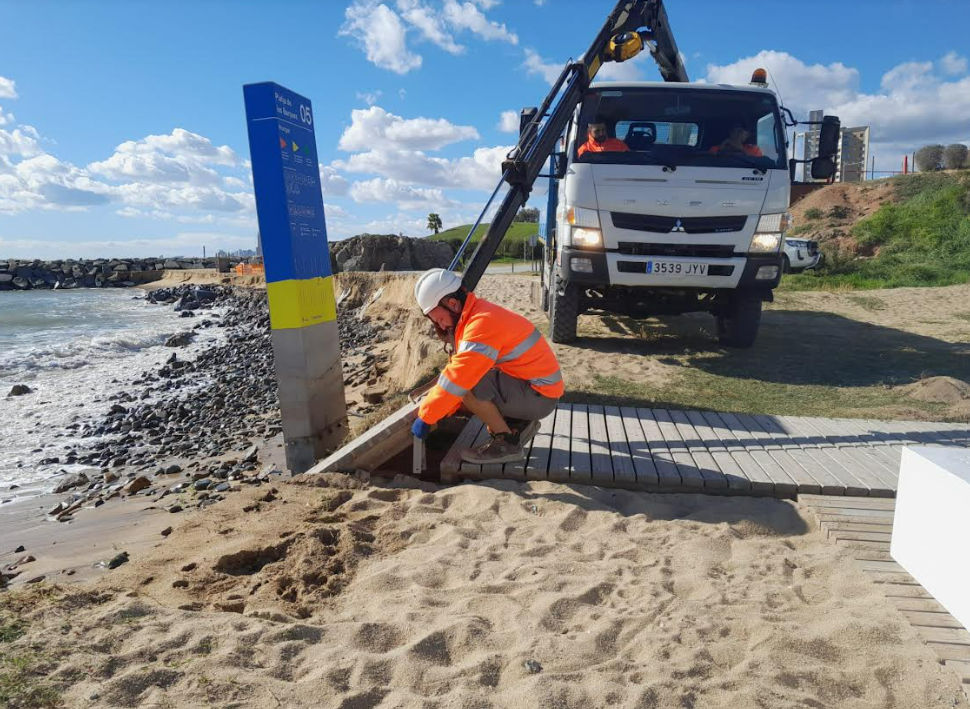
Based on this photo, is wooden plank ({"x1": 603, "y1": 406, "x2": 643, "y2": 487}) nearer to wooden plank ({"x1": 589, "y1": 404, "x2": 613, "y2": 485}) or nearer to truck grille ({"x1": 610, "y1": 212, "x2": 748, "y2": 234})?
wooden plank ({"x1": 589, "y1": 404, "x2": 613, "y2": 485})

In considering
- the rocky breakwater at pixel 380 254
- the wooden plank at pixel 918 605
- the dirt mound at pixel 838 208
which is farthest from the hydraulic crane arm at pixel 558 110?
the dirt mound at pixel 838 208

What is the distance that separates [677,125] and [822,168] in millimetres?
1736

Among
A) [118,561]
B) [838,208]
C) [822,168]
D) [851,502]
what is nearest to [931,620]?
[851,502]

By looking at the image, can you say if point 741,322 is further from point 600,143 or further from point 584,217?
point 600,143

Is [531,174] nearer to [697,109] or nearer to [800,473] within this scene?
[697,109]

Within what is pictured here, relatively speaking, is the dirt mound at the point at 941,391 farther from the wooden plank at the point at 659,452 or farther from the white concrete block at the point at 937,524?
the white concrete block at the point at 937,524

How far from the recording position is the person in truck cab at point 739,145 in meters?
7.32

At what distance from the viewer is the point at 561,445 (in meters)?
4.82

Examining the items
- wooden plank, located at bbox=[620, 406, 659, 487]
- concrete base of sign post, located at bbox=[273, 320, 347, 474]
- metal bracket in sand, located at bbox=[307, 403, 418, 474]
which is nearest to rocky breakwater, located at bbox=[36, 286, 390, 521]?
concrete base of sign post, located at bbox=[273, 320, 347, 474]

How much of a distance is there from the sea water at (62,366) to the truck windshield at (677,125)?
7.17 metres

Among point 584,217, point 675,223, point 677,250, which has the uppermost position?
point 584,217

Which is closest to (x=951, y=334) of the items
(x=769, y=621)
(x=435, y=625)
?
(x=769, y=621)

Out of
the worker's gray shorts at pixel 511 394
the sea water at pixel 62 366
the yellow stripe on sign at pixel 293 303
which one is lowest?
the sea water at pixel 62 366

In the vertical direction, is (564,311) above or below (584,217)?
below
